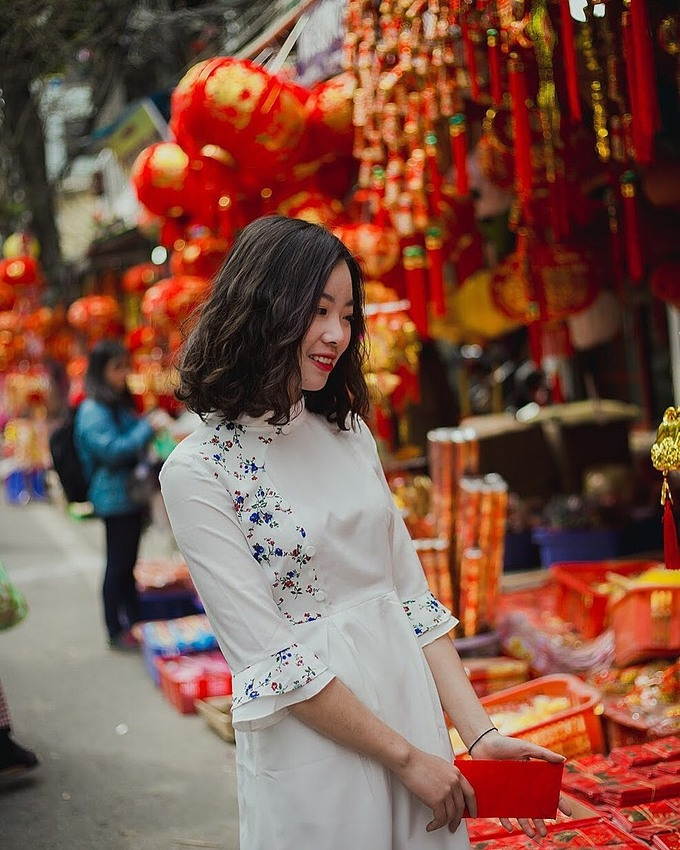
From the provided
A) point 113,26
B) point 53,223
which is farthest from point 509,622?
point 53,223

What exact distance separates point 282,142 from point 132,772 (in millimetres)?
2934

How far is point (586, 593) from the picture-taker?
4980 millimetres

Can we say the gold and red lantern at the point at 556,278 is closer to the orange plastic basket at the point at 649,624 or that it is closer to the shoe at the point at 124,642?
the orange plastic basket at the point at 649,624

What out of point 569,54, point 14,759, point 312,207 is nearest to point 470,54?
point 569,54

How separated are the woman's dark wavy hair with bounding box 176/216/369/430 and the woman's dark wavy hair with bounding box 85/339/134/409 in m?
4.49

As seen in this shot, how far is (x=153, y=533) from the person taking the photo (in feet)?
38.4

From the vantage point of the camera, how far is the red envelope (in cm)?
179

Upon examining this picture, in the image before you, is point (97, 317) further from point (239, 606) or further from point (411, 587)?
point (239, 606)

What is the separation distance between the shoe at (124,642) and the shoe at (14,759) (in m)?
2.16

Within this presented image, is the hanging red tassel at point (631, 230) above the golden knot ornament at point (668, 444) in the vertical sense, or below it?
above

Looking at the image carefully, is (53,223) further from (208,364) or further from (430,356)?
(208,364)

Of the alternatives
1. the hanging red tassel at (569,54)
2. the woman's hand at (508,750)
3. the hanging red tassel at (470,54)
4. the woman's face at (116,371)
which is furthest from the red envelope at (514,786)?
the woman's face at (116,371)

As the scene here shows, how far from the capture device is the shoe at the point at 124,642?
21.3ft

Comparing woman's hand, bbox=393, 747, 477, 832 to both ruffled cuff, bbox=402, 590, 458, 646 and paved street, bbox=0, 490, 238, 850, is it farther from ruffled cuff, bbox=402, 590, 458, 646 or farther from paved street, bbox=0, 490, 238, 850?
paved street, bbox=0, 490, 238, 850
